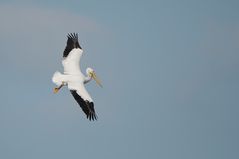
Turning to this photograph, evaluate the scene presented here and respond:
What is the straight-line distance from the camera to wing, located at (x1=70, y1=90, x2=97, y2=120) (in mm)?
27719

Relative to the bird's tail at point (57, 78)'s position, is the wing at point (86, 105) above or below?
below

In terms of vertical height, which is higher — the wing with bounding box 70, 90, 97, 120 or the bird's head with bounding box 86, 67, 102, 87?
the bird's head with bounding box 86, 67, 102, 87

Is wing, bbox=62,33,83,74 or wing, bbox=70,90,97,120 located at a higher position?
wing, bbox=62,33,83,74

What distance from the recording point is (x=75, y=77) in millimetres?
29016

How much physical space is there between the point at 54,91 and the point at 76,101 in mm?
1007

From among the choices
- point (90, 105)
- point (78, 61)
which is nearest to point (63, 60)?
point (78, 61)

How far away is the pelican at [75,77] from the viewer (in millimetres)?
28141

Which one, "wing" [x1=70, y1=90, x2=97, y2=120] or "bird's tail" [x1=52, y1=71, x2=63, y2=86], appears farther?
"bird's tail" [x1=52, y1=71, x2=63, y2=86]

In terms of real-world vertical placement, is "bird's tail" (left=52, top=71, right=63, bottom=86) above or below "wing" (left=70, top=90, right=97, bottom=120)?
above

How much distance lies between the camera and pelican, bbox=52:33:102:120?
2814 cm

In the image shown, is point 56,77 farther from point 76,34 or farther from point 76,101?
point 76,34

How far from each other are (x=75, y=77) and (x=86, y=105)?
4.44 ft

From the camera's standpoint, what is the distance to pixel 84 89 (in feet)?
94.1

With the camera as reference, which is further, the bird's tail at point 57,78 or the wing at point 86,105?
the bird's tail at point 57,78
